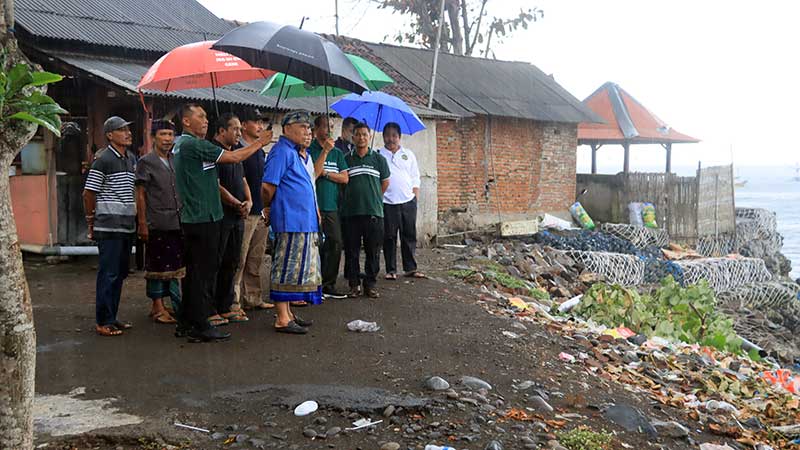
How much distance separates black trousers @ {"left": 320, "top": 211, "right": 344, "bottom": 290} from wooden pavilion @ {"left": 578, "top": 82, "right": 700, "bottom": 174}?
15.2 metres

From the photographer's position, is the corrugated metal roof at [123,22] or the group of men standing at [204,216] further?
the corrugated metal roof at [123,22]

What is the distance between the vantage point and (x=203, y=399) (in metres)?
4.38

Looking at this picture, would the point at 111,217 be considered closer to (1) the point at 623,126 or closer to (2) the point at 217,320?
(2) the point at 217,320

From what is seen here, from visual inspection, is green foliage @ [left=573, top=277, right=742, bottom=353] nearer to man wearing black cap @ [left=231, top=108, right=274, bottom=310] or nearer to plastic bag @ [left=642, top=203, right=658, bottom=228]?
man wearing black cap @ [left=231, top=108, right=274, bottom=310]

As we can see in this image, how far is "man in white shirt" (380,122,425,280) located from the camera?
809 cm

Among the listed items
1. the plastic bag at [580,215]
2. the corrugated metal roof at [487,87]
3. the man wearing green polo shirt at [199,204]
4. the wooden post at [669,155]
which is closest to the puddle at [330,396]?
the man wearing green polo shirt at [199,204]

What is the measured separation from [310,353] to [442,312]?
2.01 m

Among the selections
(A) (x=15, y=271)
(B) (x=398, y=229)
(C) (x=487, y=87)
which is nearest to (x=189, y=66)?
(B) (x=398, y=229)

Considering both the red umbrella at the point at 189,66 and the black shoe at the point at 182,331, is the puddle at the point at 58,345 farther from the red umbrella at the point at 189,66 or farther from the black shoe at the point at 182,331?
the red umbrella at the point at 189,66

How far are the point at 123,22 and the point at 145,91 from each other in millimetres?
3488

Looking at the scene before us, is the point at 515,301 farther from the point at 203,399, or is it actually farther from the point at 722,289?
the point at 722,289

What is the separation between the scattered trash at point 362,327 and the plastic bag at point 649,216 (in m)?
13.4

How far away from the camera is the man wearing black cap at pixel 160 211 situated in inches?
225

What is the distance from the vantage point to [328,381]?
4.75m
